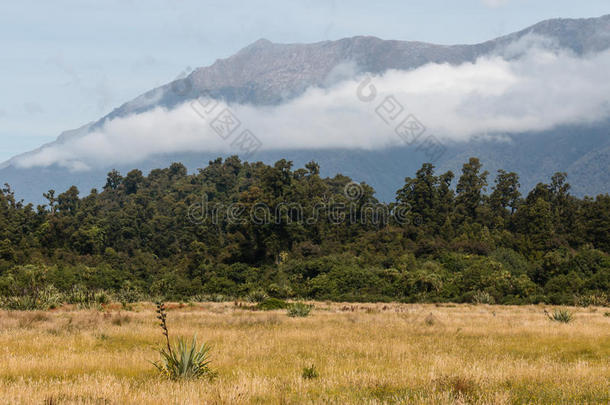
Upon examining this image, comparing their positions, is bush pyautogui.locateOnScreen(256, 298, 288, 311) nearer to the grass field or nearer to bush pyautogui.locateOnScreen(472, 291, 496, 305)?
the grass field

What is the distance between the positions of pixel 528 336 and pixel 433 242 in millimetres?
59502

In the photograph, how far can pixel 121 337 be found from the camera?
15.7 meters

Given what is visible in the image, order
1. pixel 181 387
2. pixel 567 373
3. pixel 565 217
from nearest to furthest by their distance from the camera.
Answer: pixel 181 387 < pixel 567 373 < pixel 565 217

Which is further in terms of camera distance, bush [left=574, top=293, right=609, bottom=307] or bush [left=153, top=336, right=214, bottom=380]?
bush [left=574, top=293, right=609, bottom=307]

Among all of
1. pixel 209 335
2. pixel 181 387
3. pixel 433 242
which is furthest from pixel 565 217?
pixel 181 387

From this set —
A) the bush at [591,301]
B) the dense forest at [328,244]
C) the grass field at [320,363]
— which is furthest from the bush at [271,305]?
the bush at [591,301]

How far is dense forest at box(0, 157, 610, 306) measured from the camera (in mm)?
56781

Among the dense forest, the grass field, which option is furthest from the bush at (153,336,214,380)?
the dense forest

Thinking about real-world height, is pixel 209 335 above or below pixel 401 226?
below

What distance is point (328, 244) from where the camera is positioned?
268 feet

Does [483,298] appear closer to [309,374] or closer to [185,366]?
[309,374]

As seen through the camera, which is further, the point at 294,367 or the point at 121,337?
the point at 121,337

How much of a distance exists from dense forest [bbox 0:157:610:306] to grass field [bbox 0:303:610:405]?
3050 centimetres

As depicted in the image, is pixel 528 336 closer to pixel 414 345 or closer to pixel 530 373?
pixel 414 345
